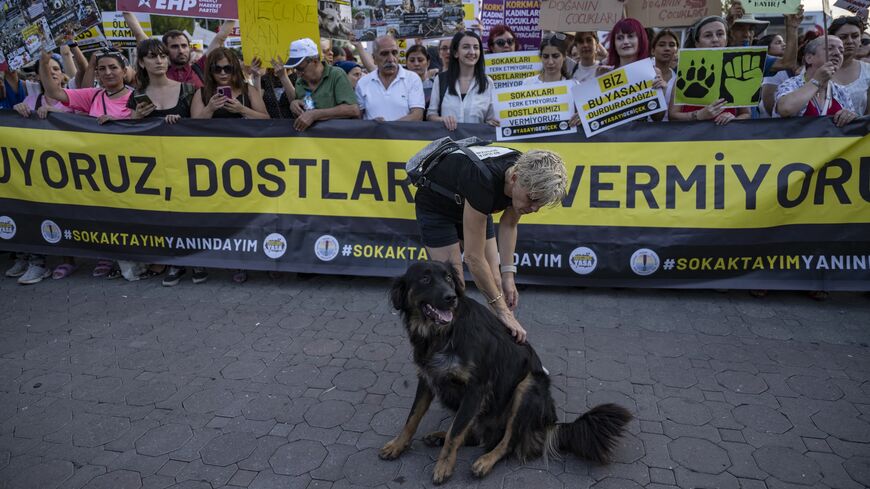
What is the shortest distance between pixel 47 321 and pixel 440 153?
14.1ft

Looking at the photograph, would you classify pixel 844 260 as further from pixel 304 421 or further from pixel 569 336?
pixel 304 421

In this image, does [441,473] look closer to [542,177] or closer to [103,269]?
[542,177]

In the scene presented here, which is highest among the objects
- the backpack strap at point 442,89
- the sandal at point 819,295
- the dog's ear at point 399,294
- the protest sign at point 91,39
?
the protest sign at point 91,39

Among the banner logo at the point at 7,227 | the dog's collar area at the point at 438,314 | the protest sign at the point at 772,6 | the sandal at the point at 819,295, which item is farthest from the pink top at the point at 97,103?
the sandal at the point at 819,295

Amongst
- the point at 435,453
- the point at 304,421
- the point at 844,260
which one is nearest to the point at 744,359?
the point at 844,260

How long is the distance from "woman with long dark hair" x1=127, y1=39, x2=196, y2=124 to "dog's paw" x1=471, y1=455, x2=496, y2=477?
188 inches

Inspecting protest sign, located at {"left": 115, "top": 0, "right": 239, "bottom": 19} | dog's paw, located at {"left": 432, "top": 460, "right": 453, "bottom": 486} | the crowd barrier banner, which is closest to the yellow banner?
the crowd barrier banner

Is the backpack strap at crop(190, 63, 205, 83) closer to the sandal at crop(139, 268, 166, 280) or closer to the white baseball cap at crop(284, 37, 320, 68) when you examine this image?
the white baseball cap at crop(284, 37, 320, 68)

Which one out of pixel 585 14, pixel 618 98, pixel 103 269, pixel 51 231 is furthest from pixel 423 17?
pixel 51 231

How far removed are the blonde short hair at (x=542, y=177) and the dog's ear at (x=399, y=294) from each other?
805mm

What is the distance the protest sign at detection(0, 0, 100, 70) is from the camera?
237 inches

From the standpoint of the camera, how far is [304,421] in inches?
143

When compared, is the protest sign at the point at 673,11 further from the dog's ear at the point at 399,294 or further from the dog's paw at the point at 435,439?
the dog's paw at the point at 435,439

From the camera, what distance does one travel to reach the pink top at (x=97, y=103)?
6.30m
